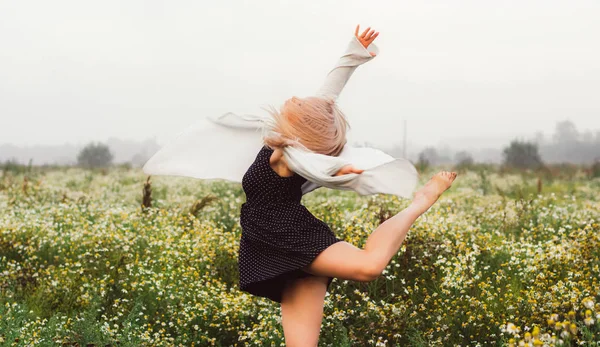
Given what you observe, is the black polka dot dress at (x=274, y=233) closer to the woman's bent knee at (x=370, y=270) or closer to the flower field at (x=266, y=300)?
the woman's bent knee at (x=370, y=270)

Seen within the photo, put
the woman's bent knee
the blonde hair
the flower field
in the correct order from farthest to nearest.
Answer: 1. the flower field
2. the blonde hair
3. the woman's bent knee

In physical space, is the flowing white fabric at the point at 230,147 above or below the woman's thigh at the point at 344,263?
above

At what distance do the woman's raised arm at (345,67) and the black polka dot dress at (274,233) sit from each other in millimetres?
563

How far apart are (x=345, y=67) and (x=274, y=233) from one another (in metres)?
1.21

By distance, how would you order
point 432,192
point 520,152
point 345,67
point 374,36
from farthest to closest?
point 520,152 → point 374,36 → point 345,67 → point 432,192

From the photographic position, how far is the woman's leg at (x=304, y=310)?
3535mm

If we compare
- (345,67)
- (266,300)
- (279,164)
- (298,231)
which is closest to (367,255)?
(298,231)

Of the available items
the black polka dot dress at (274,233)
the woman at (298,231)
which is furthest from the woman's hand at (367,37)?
the black polka dot dress at (274,233)

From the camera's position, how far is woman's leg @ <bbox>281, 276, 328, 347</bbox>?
354cm

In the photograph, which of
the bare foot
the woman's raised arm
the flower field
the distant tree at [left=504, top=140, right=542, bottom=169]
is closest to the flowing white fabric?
the woman's raised arm

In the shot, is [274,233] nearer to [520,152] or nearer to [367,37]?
[367,37]

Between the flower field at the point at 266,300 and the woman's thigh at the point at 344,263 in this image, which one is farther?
the flower field at the point at 266,300

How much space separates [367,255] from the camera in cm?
323

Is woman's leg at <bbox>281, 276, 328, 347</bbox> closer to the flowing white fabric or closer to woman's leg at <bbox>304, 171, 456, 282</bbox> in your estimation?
woman's leg at <bbox>304, 171, 456, 282</bbox>
